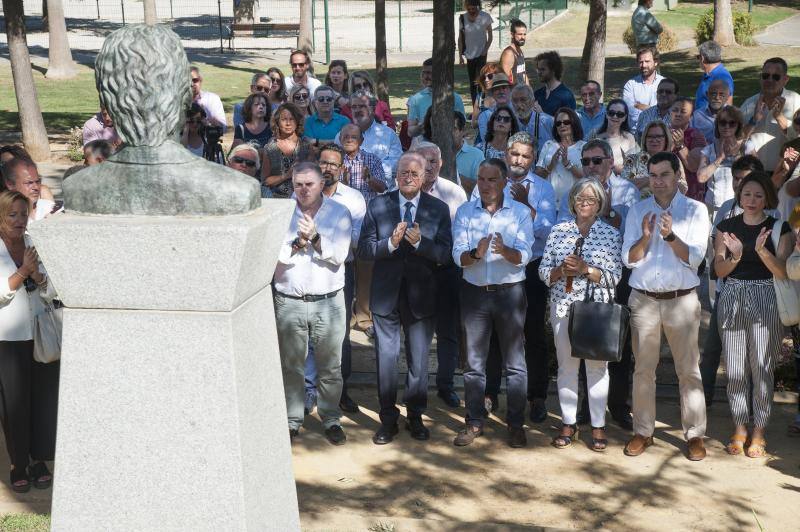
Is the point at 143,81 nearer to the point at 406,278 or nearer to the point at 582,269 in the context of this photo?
the point at 406,278

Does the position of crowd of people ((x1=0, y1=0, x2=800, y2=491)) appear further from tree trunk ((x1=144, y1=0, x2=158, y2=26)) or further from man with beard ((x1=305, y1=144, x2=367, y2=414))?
tree trunk ((x1=144, y1=0, x2=158, y2=26))

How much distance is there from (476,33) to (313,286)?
1042 cm

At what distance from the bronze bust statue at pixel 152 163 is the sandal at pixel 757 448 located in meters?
4.68

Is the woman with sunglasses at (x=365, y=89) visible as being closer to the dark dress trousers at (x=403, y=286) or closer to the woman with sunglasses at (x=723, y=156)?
the woman with sunglasses at (x=723, y=156)

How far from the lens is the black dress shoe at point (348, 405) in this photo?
342 inches

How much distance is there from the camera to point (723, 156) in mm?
9852

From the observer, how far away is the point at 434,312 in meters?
8.10

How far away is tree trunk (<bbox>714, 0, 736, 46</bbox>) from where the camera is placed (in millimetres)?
26219

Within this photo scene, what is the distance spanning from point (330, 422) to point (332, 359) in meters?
0.51

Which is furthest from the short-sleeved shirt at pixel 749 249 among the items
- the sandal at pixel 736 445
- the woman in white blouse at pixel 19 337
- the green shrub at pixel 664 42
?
the green shrub at pixel 664 42

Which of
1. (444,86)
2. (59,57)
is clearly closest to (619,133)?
(444,86)

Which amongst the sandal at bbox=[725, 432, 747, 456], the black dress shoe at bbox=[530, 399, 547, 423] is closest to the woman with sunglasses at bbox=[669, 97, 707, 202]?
the black dress shoe at bbox=[530, 399, 547, 423]

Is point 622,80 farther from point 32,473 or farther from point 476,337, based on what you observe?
point 32,473

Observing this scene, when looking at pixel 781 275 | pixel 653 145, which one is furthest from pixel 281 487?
pixel 653 145
